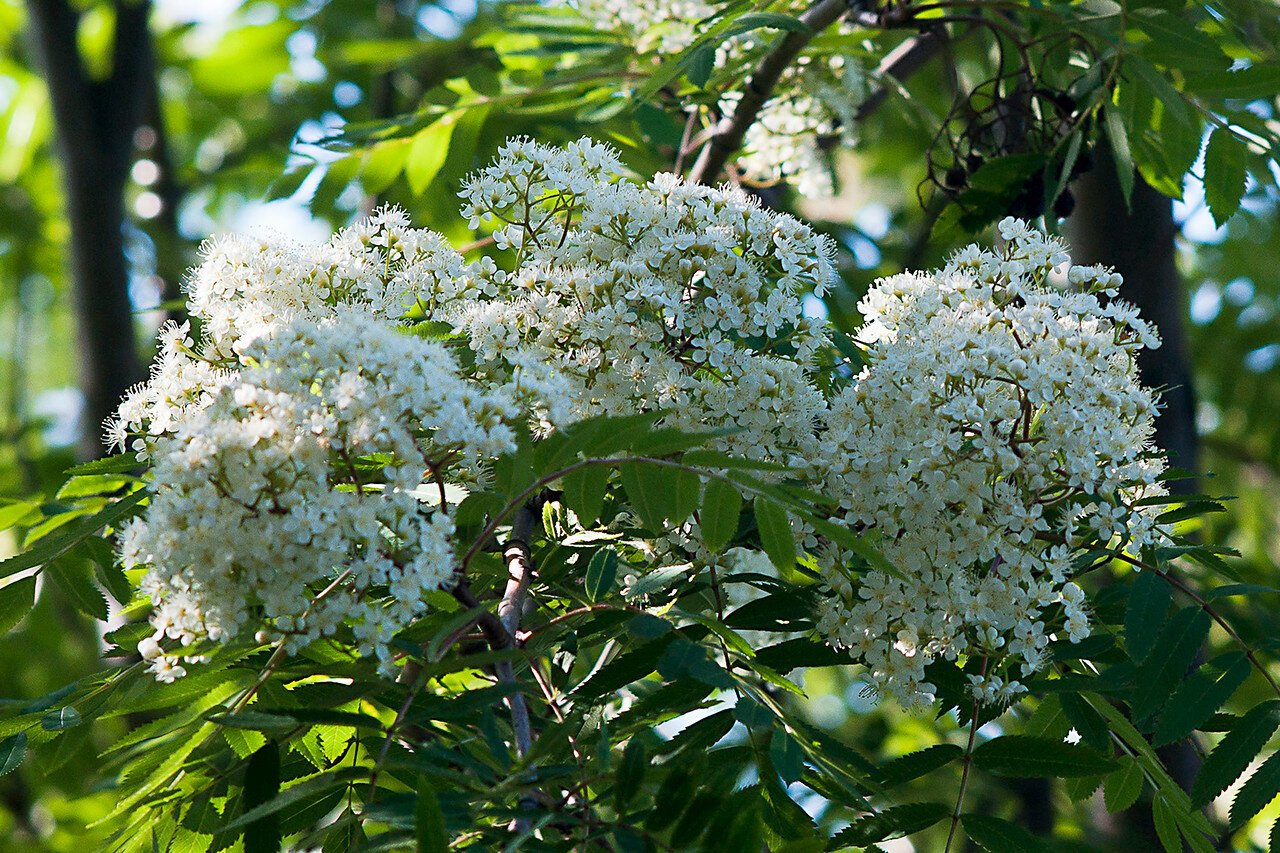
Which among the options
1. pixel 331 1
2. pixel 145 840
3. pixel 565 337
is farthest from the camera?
pixel 331 1

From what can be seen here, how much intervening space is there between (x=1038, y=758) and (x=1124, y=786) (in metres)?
0.28

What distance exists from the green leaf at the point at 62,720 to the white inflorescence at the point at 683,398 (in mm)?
185

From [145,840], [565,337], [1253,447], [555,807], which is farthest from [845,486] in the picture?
[1253,447]

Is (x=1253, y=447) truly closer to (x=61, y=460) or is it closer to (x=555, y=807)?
(x=555, y=807)

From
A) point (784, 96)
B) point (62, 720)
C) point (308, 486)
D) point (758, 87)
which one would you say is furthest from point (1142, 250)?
point (62, 720)

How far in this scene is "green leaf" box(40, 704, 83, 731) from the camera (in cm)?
203

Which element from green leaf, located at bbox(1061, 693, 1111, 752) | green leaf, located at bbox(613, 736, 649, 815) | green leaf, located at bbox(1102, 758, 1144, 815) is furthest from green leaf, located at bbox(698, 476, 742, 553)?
green leaf, located at bbox(1102, 758, 1144, 815)

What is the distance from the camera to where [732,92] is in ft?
11.2

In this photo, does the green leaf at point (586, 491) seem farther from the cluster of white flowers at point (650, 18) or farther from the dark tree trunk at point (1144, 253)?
the dark tree trunk at point (1144, 253)

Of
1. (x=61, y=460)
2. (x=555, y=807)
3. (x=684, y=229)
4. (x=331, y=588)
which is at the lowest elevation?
(x=61, y=460)

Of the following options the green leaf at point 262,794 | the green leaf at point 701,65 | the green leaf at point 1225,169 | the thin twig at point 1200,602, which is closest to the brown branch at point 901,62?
the green leaf at point 1225,169

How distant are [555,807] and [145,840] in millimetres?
725

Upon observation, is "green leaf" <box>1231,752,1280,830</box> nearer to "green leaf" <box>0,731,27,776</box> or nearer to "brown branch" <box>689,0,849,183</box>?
"brown branch" <box>689,0,849,183</box>

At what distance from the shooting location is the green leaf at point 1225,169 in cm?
271
